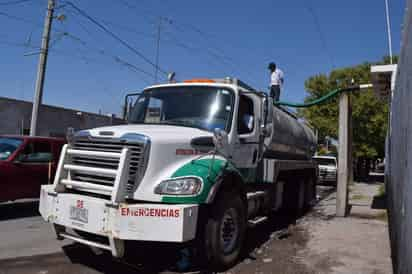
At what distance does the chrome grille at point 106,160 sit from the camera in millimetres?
4668

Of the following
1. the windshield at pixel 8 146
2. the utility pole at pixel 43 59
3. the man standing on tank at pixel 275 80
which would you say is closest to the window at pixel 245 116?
the man standing on tank at pixel 275 80

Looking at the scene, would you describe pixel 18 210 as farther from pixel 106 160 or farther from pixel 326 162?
→ pixel 326 162

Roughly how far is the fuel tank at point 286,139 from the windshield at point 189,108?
1598 mm

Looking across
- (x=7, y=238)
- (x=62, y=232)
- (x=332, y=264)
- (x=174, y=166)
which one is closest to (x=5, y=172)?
(x=7, y=238)

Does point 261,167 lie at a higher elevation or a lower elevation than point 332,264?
higher

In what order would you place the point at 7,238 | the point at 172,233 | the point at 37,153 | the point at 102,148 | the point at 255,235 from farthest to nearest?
the point at 37,153, the point at 255,235, the point at 7,238, the point at 102,148, the point at 172,233

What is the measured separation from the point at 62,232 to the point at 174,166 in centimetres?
189

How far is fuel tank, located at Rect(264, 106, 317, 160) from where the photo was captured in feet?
25.6

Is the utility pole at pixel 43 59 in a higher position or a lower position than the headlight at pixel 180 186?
higher

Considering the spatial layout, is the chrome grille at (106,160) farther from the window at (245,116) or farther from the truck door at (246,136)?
the window at (245,116)

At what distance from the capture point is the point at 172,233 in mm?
4348

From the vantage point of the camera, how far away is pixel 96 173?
4969 millimetres

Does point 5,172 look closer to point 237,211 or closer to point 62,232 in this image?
point 62,232

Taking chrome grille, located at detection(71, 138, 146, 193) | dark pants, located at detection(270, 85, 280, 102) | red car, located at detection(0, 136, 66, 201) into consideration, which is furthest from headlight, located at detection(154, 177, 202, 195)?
dark pants, located at detection(270, 85, 280, 102)
